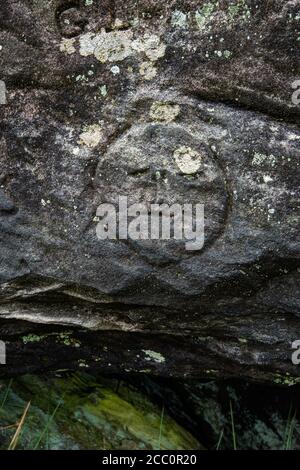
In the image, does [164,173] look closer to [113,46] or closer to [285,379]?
[113,46]

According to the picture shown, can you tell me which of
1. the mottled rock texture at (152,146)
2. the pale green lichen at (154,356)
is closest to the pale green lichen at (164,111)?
the mottled rock texture at (152,146)

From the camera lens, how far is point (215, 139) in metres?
1.69

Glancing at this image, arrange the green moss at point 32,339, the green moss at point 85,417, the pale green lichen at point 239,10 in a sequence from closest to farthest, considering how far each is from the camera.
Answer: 1. the pale green lichen at point 239,10
2. the green moss at point 32,339
3. the green moss at point 85,417

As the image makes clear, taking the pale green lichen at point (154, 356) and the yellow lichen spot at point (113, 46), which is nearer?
the yellow lichen spot at point (113, 46)

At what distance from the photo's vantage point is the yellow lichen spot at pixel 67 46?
1698mm

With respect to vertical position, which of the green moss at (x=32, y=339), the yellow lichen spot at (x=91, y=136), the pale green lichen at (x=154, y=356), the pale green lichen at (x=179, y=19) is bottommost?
the pale green lichen at (x=154, y=356)

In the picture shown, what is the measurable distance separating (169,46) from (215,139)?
0.23 m

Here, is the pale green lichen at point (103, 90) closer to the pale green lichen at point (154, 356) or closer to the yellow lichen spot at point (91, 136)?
the yellow lichen spot at point (91, 136)

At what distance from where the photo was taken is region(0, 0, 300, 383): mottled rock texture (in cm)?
167

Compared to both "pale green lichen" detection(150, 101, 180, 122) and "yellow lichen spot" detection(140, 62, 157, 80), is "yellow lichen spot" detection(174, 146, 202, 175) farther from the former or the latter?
"yellow lichen spot" detection(140, 62, 157, 80)

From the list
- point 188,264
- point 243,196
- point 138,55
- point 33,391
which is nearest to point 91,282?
point 188,264

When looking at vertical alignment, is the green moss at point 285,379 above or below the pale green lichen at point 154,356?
below

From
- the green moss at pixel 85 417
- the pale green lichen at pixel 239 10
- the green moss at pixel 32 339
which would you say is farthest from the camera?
the green moss at pixel 85 417

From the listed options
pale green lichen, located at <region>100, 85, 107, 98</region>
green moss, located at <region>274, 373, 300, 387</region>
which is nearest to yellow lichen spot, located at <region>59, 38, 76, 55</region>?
pale green lichen, located at <region>100, 85, 107, 98</region>
